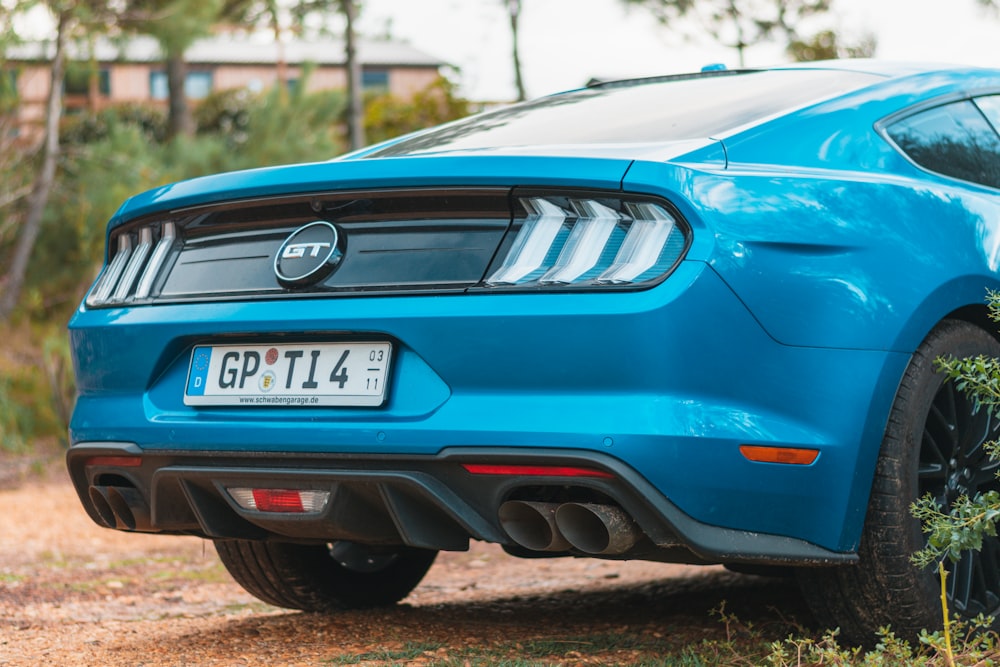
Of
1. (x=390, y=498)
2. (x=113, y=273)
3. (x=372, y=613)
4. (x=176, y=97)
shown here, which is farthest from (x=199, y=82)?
(x=390, y=498)

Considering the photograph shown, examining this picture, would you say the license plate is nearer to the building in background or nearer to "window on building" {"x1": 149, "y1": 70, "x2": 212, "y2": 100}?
the building in background

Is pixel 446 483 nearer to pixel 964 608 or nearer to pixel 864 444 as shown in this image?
pixel 864 444

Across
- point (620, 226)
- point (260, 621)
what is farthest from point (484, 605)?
point (620, 226)

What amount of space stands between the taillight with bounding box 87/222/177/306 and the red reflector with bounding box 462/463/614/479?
1037mm

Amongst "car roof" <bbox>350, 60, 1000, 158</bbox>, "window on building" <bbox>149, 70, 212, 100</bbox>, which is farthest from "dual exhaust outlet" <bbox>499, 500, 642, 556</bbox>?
"window on building" <bbox>149, 70, 212, 100</bbox>

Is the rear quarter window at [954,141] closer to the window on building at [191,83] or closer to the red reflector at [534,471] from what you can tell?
the red reflector at [534,471]

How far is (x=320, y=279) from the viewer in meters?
2.78

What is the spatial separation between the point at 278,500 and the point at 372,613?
1.12 metres

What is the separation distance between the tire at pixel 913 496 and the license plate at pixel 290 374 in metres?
1.05

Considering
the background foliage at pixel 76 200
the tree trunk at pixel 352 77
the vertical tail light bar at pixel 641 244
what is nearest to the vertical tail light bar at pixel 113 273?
the vertical tail light bar at pixel 641 244

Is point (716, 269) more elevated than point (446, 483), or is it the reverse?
point (716, 269)

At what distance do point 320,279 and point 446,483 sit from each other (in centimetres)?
53

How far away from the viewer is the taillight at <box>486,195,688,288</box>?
2.49 m

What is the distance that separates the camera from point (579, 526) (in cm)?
256
